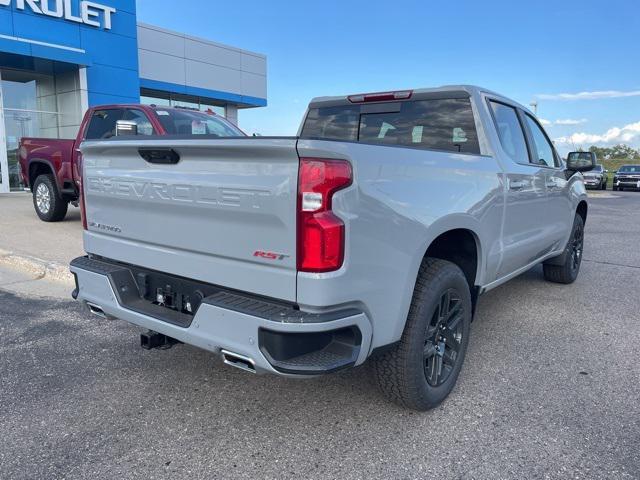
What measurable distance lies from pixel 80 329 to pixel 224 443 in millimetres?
2213

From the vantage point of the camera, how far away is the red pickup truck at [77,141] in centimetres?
714

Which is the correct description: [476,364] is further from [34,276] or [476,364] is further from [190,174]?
[34,276]

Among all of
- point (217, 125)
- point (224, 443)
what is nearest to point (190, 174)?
point (224, 443)

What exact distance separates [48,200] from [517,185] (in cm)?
816

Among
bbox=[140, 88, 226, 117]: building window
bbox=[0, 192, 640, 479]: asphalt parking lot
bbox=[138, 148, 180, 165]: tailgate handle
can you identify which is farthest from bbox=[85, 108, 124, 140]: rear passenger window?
bbox=[140, 88, 226, 117]: building window

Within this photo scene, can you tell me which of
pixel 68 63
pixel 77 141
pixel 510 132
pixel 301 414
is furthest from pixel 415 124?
pixel 68 63

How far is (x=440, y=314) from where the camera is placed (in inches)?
A: 117

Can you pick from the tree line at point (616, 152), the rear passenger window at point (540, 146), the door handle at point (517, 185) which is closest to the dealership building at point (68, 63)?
the rear passenger window at point (540, 146)

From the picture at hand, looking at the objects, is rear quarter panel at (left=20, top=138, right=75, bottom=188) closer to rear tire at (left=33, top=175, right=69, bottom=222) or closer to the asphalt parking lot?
rear tire at (left=33, top=175, right=69, bottom=222)

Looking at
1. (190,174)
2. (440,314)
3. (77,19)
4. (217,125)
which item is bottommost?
(440,314)

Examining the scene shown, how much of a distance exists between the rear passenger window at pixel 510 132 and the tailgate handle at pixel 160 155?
241cm

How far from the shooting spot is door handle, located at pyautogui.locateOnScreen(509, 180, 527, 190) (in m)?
3.70

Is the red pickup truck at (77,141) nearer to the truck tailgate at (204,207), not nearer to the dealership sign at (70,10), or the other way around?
the truck tailgate at (204,207)

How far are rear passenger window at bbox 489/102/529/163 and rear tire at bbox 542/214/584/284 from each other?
182 centimetres
